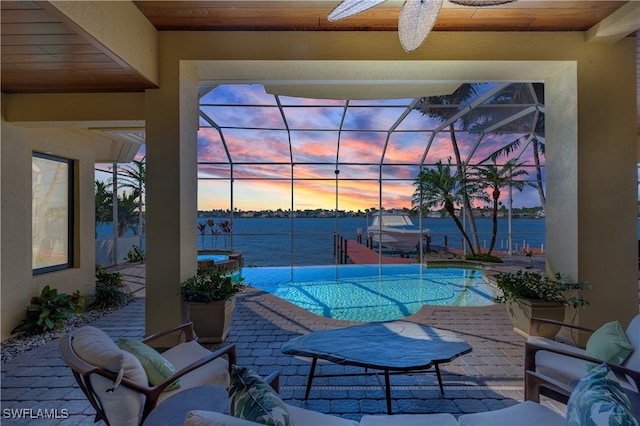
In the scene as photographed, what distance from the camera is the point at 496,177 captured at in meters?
10.3

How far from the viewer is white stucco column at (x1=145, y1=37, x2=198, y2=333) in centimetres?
362

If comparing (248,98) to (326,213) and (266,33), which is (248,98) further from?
(326,213)

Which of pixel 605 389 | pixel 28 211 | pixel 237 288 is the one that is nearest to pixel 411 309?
pixel 237 288

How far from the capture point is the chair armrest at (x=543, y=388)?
2043 mm

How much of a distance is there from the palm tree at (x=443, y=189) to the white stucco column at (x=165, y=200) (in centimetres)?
852

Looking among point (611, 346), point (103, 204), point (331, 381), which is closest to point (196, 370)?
point (331, 381)

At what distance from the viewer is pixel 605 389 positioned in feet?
3.90

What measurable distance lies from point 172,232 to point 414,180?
8565 mm

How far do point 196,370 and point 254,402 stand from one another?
1280mm

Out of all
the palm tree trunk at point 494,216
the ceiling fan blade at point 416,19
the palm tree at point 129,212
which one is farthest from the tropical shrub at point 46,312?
the palm tree trunk at point 494,216

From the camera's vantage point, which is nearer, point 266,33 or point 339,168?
point 266,33

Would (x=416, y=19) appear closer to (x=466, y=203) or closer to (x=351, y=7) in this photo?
(x=351, y=7)

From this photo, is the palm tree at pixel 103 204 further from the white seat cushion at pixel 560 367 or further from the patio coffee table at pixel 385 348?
the white seat cushion at pixel 560 367

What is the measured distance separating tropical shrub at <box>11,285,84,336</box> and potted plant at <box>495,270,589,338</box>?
5729mm
